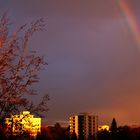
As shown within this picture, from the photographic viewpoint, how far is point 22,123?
11.4 m

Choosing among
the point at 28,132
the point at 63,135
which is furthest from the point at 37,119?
the point at 63,135

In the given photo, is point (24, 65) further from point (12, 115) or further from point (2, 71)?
point (12, 115)

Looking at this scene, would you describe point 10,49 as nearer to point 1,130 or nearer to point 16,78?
point 16,78

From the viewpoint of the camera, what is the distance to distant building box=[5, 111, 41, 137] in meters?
11.2

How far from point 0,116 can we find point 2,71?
125 centimetres

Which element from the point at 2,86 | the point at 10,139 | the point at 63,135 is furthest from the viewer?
the point at 63,135

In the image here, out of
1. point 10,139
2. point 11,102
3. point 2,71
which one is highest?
point 2,71

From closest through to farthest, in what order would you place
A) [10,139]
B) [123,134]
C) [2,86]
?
[10,139] → [2,86] → [123,134]

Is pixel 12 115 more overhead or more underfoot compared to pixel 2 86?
more underfoot

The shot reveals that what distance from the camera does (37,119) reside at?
39.1ft

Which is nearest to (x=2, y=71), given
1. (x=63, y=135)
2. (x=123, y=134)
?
(x=63, y=135)

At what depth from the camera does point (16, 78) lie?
1159cm

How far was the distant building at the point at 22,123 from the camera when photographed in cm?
1123

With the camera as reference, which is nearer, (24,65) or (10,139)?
(10,139)
